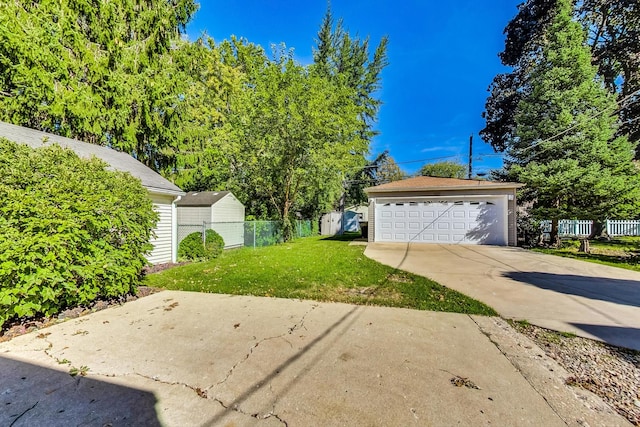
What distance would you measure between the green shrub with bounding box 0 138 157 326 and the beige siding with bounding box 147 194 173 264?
125 inches

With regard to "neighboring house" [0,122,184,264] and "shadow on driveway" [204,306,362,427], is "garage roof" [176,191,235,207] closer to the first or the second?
"neighboring house" [0,122,184,264]

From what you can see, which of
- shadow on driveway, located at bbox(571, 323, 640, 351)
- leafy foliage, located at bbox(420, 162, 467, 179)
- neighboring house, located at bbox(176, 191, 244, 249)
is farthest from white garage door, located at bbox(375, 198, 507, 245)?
leafy foliage, located at bbox(420, 162, 467, 179)

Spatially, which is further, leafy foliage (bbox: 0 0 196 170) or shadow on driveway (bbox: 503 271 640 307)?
leafy foliage (bbox: 0 0 196 170)

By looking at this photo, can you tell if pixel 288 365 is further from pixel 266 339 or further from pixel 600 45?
pixel 600 45

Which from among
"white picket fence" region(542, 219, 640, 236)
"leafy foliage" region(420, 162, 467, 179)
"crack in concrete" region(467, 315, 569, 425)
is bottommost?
"crack in concrete" region(467, 315, 569, 425)

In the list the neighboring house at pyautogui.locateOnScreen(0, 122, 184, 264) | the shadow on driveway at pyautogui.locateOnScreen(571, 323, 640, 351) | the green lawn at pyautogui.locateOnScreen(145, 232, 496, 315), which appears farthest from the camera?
the neighboring house at pyautogui.locateOnScreen(0, 122, 184, 264)

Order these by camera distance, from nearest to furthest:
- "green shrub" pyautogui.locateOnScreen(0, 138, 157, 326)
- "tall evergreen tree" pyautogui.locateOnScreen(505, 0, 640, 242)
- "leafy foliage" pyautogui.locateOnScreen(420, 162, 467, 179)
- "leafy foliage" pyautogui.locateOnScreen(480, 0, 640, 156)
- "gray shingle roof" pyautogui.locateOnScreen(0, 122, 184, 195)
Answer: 1. "green shrub" pyautogui.locateOnScreen(0, 138, 157, 326)
2. "gray shingle roof" pyautogui.locateOnScreen(0, 122, 184, 195)
3. "tall evergreen tree" pyautogui.locateOnScreen(505, 0, 640, 242)
4. "leafy foliage" pyautogui.locateOnScreen(480, 0, 640, 156)
5. "leafy foliage" pyautogui.locateOnScreen(420, 162, 467, 179)

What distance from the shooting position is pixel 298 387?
235 centimetres

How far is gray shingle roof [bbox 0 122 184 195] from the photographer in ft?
21.7

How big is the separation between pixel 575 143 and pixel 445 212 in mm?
5627

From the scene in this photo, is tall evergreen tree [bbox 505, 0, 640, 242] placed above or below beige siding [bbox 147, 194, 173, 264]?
above

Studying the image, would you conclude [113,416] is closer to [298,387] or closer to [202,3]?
[298,387]

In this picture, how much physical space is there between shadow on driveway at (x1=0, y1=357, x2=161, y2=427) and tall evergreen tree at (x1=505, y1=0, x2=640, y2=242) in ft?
47.3

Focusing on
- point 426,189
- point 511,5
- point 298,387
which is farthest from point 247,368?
point 511,5
